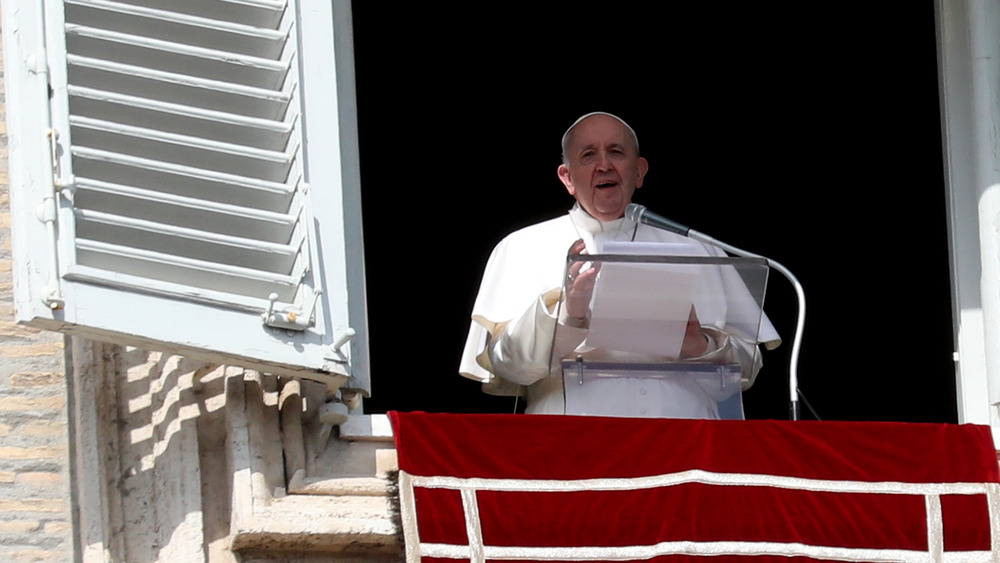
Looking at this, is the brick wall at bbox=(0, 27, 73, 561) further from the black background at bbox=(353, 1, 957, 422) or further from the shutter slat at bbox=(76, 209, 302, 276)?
the black background at bbox=(353, 1, 957, 422)

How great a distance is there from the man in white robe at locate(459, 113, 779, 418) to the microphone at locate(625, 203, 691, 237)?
0.23 metres

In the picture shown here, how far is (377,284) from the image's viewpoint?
32.6 feet

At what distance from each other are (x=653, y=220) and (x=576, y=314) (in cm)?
40

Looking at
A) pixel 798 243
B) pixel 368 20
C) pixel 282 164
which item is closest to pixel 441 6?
pixel 368 20

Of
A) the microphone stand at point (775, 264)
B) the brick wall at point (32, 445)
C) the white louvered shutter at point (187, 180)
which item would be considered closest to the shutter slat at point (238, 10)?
the white louvered shutter at point (187, 180)

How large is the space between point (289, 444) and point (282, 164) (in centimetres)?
72

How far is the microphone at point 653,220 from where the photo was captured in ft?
21.0

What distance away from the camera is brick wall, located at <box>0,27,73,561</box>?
6.32 metres

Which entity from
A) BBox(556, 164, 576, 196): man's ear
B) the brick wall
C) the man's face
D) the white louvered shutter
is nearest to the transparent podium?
the white louvered shutter

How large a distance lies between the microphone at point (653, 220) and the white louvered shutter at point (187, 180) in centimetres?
74

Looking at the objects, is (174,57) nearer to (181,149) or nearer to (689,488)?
(181,149)

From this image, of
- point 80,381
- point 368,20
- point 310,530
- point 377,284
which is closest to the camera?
point 310,530

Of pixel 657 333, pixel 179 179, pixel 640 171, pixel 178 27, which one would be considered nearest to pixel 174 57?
pixel 178 27

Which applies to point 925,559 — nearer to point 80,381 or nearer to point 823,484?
point 823,484
